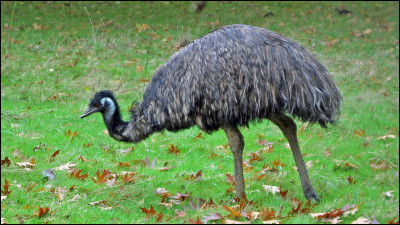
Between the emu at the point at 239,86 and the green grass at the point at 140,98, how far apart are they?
2.63 feet

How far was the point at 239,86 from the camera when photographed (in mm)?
5004

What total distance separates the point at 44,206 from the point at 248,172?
242 centimetres

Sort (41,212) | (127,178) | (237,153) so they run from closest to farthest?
(41,212), (237,153), (127,178)

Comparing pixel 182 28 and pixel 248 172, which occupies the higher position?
pixel 182 28

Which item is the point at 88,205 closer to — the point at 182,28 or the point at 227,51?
the point at 227,51

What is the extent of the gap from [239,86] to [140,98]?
4776mm

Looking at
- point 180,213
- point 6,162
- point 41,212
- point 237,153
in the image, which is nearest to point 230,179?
point 237,153

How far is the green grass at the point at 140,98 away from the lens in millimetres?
5473

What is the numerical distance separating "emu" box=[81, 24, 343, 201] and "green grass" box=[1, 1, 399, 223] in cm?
80

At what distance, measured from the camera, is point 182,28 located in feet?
39.7

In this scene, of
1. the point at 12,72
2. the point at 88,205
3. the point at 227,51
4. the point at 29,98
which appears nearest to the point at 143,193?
the point at 88,205

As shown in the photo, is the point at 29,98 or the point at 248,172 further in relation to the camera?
the point at 29,98

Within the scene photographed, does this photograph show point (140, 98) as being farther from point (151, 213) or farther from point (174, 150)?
point (151, 213)

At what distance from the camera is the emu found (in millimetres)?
4973
